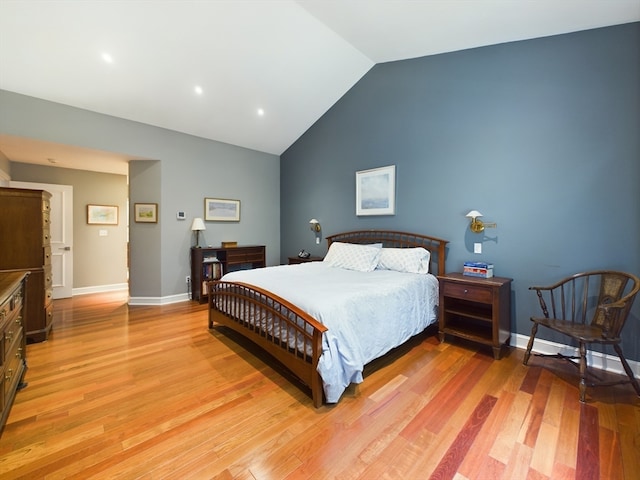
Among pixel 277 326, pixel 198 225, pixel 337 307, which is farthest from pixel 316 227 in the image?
pixel 337 307

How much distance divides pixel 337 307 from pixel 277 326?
0.61m

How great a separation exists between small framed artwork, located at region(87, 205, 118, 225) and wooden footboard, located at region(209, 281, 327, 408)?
4.01 metres

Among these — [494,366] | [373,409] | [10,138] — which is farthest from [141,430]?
[10,138]

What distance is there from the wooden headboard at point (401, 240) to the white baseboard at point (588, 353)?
1.04 meters

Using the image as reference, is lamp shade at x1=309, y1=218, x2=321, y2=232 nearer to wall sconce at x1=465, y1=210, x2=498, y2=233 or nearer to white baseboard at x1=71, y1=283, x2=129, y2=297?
wall sconce at x1=465, y1=210, x2=498, y2=233

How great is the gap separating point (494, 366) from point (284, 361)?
1.93 meters

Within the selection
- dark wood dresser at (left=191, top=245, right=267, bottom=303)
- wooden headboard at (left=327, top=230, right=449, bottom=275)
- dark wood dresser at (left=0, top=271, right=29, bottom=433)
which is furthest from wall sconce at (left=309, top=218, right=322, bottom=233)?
dark wood dresser at (left=0, top=271, right=29, bottom=433)

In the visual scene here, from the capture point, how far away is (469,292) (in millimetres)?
2896

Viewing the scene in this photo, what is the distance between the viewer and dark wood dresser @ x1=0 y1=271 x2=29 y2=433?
1.73 metres

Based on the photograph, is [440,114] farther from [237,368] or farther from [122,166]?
[122,166]

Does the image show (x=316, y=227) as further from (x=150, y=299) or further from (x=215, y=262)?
(x=150, y=299)

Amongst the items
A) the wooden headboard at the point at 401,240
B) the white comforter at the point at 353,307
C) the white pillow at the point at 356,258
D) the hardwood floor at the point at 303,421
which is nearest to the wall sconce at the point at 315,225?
the wooden headboard at the point at 401,240

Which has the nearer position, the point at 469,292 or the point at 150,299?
the point at 469,292

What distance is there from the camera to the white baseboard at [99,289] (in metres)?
5.45
